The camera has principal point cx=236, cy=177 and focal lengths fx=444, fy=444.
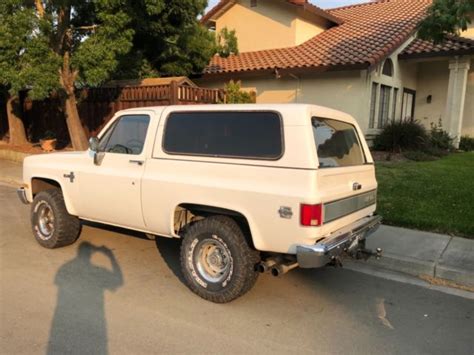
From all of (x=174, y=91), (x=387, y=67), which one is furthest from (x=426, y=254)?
(x=387, y=67)

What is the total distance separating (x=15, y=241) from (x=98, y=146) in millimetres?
2145

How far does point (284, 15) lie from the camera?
17719mm

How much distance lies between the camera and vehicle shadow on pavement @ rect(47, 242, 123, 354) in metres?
3.54

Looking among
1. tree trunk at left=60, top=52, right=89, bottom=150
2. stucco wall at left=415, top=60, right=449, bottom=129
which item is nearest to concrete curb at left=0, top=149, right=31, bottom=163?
tree trunk at left=60, top=52, right=89, bottom=150

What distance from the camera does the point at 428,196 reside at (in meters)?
8.58

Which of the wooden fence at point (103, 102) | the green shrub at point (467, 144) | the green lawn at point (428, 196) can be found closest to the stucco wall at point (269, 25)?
the wooden fence at point (103, 102)

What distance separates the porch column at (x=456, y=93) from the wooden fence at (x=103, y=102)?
8218 millimetres

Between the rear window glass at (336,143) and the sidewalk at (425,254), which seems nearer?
the rear window glass at (336,143)

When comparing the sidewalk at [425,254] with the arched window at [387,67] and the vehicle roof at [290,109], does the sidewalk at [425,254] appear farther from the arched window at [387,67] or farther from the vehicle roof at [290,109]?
the arched window at [387,67]

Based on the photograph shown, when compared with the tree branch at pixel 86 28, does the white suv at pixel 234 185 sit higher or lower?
lower

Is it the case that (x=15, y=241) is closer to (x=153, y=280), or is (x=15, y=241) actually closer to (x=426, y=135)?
(x=153, y=280)

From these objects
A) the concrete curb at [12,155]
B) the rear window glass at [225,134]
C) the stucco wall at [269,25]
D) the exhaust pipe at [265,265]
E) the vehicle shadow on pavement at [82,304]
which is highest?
the stucco wall at [269,25]

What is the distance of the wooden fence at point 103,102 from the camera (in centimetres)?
1320

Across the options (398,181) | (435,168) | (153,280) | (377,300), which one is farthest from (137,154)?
(435,168)
